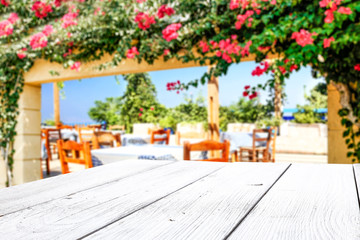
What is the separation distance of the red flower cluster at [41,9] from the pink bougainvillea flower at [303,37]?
9.68 feet

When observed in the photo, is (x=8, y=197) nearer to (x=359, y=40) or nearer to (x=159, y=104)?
(x=359, y=40)

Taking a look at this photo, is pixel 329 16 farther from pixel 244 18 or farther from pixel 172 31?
pixel 172 31

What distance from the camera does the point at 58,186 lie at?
30.9 inches

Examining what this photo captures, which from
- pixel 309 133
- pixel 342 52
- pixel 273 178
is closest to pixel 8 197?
pixel 273 178

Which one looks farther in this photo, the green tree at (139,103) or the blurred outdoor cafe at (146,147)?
the green tree at (139,103)

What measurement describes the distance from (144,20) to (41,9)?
1.55 metres

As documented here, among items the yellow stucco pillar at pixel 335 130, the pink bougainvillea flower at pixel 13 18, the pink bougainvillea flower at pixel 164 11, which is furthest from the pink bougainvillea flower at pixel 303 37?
the pink bougainvillea flower at pixel 13 18

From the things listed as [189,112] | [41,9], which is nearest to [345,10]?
[41,9]

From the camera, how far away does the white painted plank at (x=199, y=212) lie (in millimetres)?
456

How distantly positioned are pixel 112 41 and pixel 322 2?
2.12 m

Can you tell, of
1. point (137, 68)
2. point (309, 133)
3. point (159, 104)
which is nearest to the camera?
point (137, 68)

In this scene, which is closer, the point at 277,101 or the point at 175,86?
the point at 175,86

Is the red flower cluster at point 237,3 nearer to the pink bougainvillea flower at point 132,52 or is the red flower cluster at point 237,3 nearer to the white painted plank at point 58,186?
the pink bougainvillea flower at point 132,52

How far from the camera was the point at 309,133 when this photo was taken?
7.66 m
